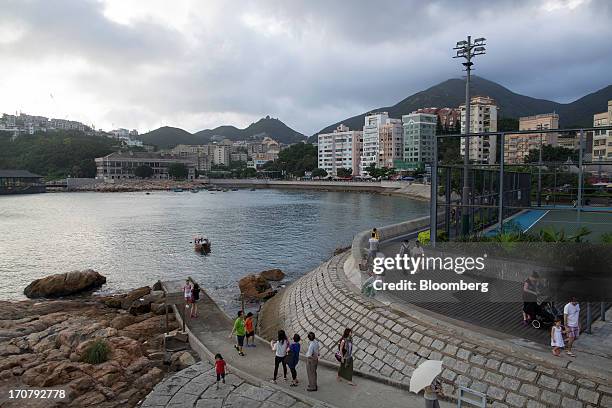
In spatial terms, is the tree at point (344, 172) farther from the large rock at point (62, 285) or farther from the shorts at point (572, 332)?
the shorts at point (572, 332)

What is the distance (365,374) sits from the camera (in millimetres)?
10305

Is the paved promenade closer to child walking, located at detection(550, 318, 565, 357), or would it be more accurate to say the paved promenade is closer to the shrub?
the shrub

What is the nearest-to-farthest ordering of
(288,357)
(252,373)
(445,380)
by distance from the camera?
1. (445,380)
2. (288,357)
3. (252,373)

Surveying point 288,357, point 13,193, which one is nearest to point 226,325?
point 288,357

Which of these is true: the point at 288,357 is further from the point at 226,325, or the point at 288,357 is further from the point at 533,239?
the point at 533,239

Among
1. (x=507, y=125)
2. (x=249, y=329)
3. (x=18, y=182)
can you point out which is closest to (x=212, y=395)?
(x=249, y=329)

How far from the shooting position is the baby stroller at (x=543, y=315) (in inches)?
398

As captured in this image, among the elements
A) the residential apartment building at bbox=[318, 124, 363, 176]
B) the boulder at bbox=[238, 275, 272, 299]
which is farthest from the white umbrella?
the residential apartment building at bbox=[318, 124, 363, 176]

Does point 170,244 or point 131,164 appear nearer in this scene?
point 170,244

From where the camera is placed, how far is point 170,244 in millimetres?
41906

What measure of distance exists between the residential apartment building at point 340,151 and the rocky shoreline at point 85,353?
489 feet

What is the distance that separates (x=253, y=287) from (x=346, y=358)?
562 inches

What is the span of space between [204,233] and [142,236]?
684 centimetres

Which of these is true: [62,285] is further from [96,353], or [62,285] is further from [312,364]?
[312,364]
